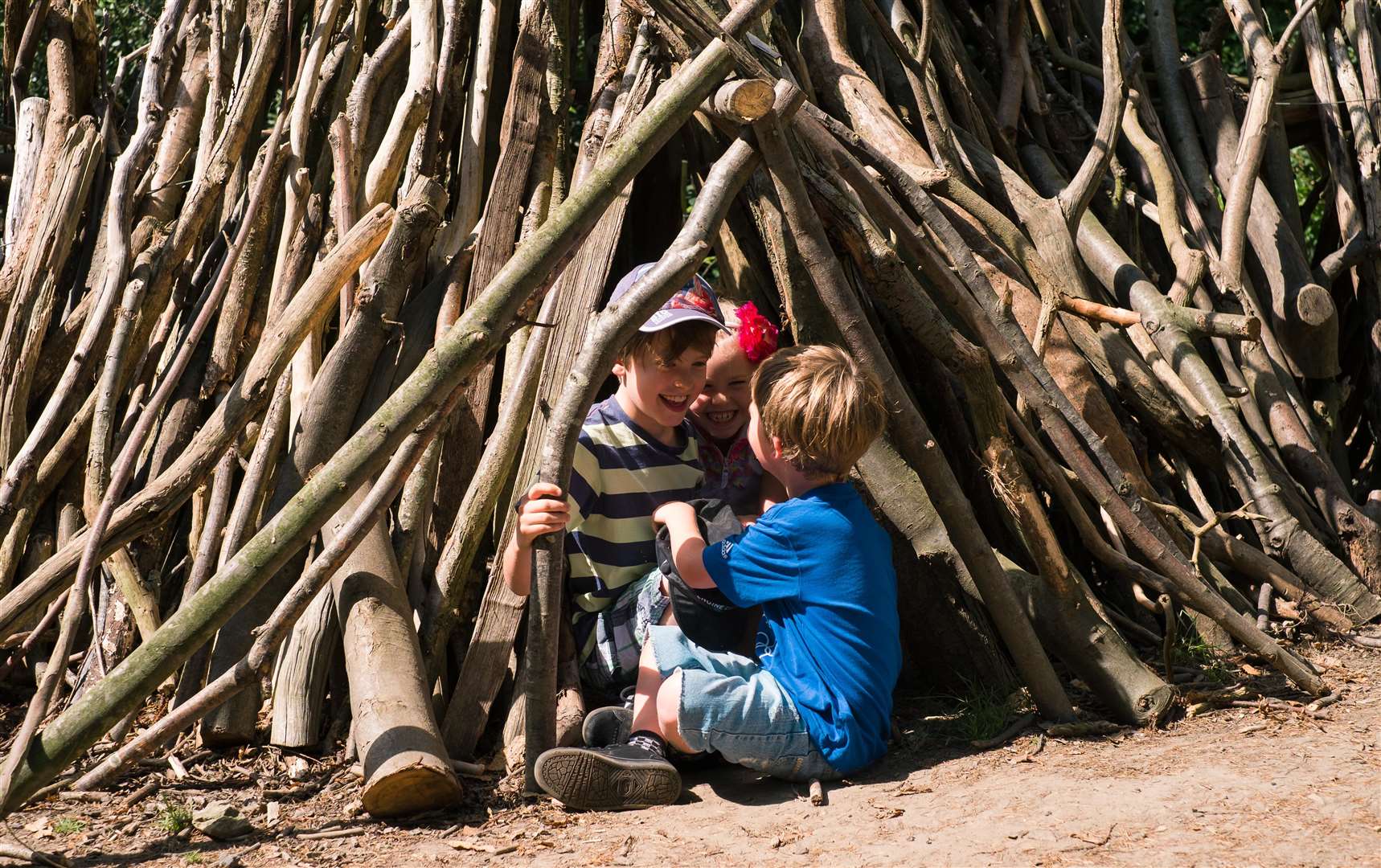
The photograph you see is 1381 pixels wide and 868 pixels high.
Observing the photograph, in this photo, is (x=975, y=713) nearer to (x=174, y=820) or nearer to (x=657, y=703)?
A: (x=657, y=703)

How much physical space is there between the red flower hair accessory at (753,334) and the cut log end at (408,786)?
4.94 ft

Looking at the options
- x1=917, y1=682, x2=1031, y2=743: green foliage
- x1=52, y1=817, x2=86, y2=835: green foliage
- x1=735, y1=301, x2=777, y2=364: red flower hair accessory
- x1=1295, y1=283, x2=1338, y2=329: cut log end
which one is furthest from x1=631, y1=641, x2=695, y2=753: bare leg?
x1=1295, y1=283, x2=1338, y2=329: cut log end

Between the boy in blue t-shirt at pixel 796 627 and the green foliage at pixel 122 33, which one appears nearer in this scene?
the boy in blue t-shirt at pixel 796 627

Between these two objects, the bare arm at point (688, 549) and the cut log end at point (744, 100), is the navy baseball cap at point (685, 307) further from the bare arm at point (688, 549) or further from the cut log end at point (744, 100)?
the bare arm at point (688, 549)

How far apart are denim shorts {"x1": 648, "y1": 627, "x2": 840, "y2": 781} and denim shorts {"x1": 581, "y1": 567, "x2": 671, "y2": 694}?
0.26 metres

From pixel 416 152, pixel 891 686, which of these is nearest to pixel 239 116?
pixel 416 152

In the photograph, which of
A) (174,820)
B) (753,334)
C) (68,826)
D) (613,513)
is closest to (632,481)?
(613,513)

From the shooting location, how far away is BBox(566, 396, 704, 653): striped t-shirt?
328cm

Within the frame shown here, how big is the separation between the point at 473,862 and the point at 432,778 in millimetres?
231

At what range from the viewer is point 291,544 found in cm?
254

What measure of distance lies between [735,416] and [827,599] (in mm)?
951

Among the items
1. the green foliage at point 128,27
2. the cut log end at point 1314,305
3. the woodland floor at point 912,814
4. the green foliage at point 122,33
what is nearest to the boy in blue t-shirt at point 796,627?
the woodland floor at point 912,814

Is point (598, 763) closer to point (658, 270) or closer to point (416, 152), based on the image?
point (658, 270)

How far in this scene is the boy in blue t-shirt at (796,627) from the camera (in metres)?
2.77
